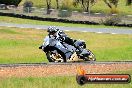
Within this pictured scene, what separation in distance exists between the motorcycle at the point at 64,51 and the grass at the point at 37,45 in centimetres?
423

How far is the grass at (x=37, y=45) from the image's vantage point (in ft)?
77.0

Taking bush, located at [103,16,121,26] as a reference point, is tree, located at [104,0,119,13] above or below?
above

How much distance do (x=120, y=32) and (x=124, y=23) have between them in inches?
310

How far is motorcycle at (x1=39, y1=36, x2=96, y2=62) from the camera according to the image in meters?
17.7

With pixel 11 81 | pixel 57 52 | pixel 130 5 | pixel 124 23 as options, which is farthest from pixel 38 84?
pixel 130 5

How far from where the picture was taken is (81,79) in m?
7.38

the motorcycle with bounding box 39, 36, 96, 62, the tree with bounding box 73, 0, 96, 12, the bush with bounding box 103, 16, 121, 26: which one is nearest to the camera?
the motorcycle with bounding box 39, 36, 96, 62

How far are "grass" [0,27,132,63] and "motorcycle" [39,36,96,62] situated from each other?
4232 mm

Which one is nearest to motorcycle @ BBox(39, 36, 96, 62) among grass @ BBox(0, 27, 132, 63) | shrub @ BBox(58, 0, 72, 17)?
grass @ BBox(0, 27, 132, 63)

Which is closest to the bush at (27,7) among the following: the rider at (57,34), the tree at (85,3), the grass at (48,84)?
the tree at (85,3)

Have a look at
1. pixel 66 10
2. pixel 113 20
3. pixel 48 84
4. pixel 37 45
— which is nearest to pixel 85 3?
pixel 66 10

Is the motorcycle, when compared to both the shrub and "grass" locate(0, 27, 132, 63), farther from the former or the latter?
the shrub

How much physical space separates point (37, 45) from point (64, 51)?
14.2 meters

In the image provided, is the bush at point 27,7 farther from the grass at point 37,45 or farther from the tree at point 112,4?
the tree at point 112,4
